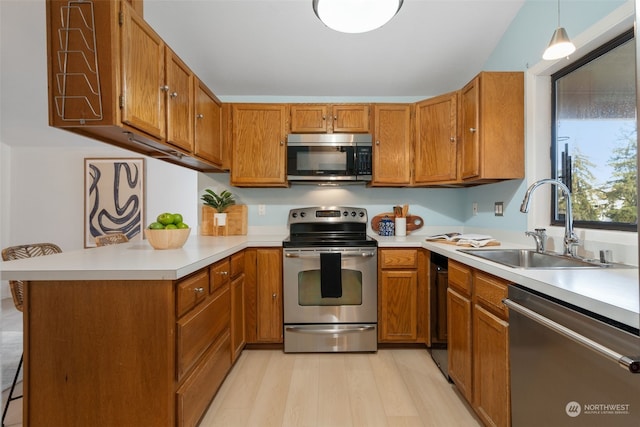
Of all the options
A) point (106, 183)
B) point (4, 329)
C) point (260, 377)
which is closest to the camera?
point (260, 377)

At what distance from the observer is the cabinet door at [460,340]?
1.57m

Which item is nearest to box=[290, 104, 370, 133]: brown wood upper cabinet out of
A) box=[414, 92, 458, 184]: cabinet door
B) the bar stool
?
box=[414, 92, 458, 184]: cabinet door

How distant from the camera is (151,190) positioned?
14.2ft

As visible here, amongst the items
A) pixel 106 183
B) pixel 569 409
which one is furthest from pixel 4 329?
pixel 569 409

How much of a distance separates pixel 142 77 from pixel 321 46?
147 centimetres

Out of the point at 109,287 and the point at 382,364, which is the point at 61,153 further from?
the point at 382,364

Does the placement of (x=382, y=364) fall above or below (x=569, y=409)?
below

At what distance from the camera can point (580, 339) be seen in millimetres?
837

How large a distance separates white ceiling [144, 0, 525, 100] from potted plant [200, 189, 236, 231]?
3.49 ft

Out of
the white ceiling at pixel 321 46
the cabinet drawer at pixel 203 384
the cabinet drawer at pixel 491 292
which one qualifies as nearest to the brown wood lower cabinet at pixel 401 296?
the cabinet drawer at pixel 491 292

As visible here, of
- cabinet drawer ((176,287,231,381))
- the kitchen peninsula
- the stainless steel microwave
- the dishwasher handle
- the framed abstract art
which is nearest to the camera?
the dishwasher handle

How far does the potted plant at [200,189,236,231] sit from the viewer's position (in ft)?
8.95

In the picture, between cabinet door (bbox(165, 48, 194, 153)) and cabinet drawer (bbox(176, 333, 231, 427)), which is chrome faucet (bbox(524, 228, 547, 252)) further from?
cabinet door (bbox(165, 48, 194, 153))

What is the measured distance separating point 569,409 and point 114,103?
2.13m
